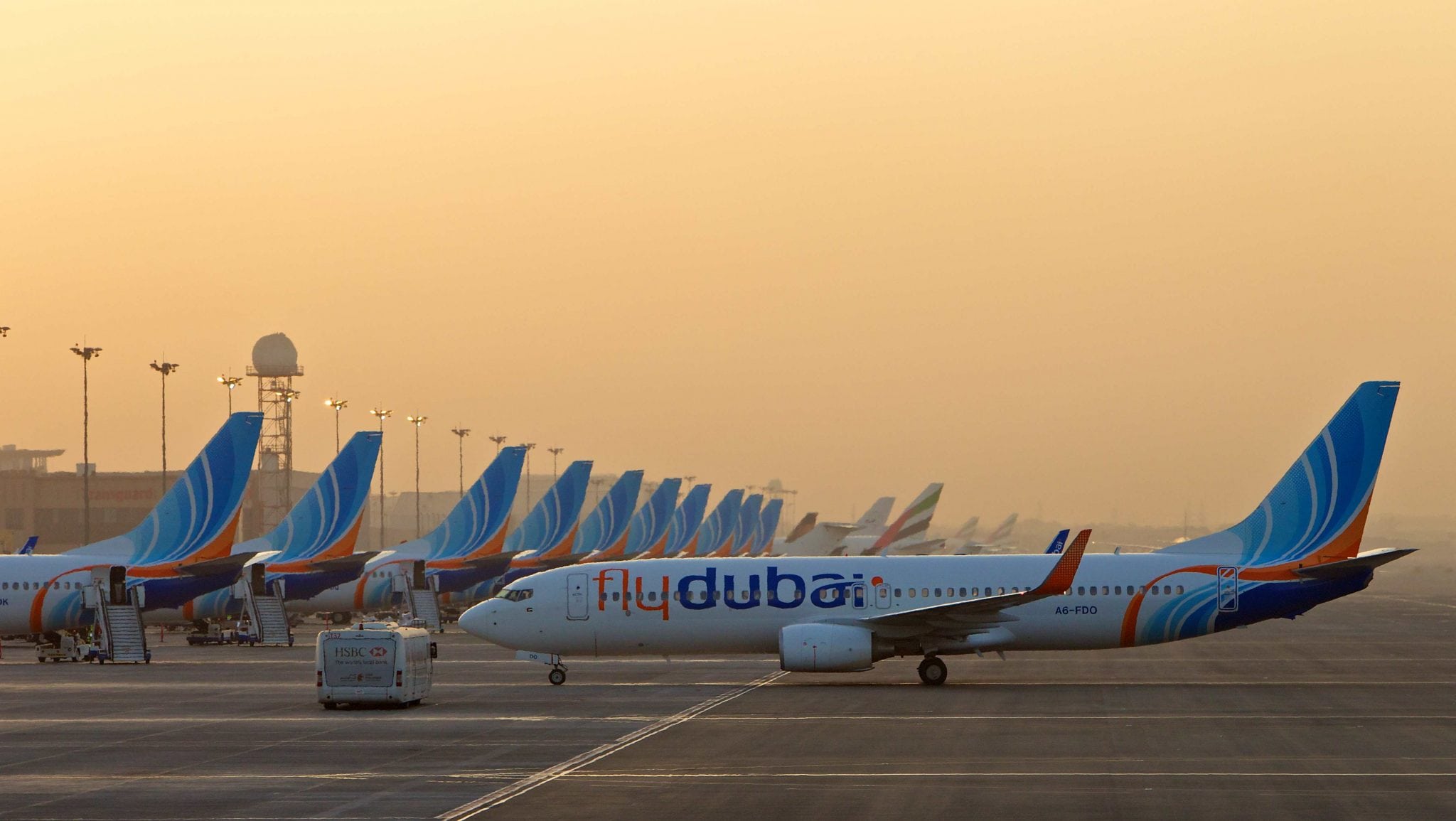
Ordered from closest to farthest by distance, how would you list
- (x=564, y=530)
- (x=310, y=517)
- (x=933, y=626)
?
(x=933, y=626), (x=310, y=517), (x=564, y=530)

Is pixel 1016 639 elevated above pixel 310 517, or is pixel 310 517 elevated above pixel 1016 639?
pixel 310 517

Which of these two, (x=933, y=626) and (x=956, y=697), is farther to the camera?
(x=933, y=626)

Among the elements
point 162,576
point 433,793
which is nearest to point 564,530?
point 162,576

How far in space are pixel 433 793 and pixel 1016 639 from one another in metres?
23.7

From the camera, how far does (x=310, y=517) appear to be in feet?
229

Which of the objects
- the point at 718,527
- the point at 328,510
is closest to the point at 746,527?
the point at 718,527

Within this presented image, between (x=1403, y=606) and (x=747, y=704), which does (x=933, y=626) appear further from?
(x=1403, y=606)

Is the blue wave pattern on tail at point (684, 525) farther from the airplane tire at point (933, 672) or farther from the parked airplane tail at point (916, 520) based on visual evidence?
the airplane tire at point (933, 672)

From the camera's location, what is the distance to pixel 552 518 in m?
93.9

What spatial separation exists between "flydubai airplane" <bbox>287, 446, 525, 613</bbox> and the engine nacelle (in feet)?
123

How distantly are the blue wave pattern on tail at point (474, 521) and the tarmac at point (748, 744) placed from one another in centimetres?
2865

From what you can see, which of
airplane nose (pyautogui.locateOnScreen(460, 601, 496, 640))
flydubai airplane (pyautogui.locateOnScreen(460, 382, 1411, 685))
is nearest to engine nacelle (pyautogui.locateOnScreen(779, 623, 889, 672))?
flydubai airplane (pyautogui.locateOnScreen(460, 382, 1411, 685))

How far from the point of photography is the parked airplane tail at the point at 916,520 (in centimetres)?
13775

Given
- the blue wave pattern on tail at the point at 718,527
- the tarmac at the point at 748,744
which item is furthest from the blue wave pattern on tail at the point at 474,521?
the blue wave pattern on tail at the point at 718,527
